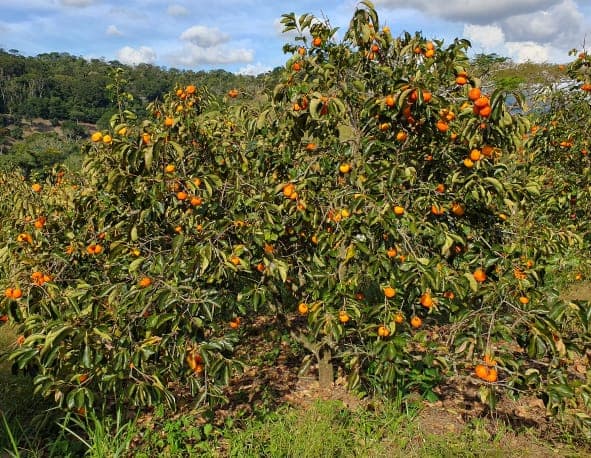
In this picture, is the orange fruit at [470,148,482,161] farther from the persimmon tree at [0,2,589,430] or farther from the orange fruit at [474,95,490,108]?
the orange fruit at [474,95,490,108]

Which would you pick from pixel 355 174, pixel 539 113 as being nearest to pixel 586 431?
pixel 355 174

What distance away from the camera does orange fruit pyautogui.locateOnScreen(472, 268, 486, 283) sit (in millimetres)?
2533

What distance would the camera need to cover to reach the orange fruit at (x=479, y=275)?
253 cm

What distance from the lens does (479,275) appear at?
99.7 inches

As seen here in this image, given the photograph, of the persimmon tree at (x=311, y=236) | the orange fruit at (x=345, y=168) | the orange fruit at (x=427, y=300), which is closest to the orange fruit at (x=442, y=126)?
the persimmon tree at (x=311, y=236)

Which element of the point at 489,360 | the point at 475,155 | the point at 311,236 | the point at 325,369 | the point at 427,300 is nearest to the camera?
the point at 489,360

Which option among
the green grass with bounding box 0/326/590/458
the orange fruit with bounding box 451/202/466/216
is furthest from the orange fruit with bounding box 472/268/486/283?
the green grass with bounding box 0/326/590/458

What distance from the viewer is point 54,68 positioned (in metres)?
101

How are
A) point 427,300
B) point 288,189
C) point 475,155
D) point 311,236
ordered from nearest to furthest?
point 427,300
point 475,155
point 288,189
point 311,236

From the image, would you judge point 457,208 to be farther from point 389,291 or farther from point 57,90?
point 57,90

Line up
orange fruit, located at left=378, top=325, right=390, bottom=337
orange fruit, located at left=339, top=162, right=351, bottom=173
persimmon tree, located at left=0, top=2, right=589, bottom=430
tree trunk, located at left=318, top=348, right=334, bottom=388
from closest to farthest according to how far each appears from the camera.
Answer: persimmon tree, located at left=0, top=2, right=589, bottom=430, orange fruit, located at left=378, top=325, right=390, bottom=337, orange fruit, located at left=339, top=162, right=351, bottom=173, tree trunk, located at left=318, top=348, right=334, bottom=388

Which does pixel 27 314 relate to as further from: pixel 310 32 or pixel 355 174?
pixel 310 32

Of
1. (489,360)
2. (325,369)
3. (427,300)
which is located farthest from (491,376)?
Answer: (325,369)

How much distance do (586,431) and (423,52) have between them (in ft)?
7.65
